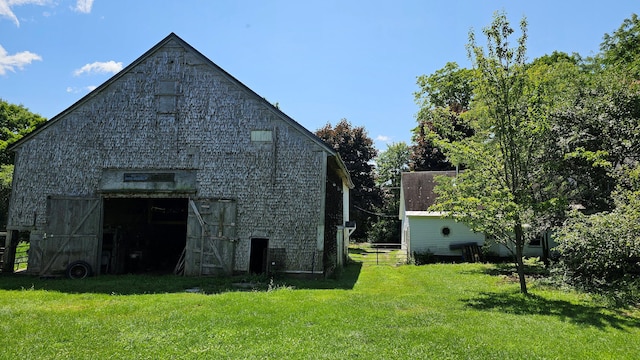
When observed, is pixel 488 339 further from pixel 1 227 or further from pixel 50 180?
pixel 1 227

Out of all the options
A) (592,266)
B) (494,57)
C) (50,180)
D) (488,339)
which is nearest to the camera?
(488,339)

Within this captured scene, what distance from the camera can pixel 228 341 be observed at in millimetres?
6797

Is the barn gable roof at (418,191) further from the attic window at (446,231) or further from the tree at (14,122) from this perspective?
the tree at (14,122)

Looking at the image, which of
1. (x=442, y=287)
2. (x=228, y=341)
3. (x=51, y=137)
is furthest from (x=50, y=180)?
(x=442, y=287)

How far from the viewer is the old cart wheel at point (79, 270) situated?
49.9ft

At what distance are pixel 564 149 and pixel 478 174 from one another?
5.19 m

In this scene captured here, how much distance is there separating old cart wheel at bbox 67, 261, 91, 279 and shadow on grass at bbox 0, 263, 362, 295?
1.89 feet

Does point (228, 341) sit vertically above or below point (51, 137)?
below

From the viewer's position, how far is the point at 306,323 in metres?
8.03

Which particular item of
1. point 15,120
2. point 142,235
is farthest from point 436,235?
point 15,120

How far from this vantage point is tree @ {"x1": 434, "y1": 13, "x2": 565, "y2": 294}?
11398mm

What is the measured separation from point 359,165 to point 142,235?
23123 millimetres

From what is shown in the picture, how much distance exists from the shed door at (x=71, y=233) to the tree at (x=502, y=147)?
506 inches

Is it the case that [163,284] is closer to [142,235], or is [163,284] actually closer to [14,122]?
[142,235]
